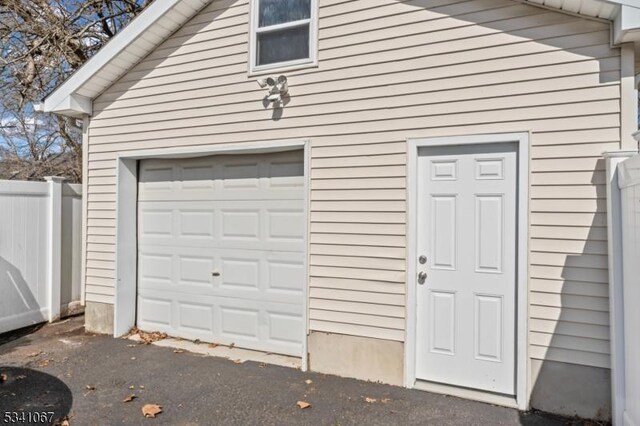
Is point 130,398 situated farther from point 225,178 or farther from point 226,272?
point 225,178

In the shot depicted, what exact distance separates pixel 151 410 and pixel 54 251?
3597 mm

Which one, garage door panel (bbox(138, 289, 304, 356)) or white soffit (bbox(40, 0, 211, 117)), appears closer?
garage door panel (bbox(138, 289, 304, 356))

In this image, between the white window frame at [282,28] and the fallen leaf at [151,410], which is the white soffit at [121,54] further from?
the fallen leaf at [151,410]

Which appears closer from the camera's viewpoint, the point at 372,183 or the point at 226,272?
the point at 372,183

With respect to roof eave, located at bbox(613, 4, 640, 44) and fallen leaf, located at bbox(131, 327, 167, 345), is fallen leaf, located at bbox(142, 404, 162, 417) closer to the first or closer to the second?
fallen leaf, located at bbox(131, 327, 167, 345)

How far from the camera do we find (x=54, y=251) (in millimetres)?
6008

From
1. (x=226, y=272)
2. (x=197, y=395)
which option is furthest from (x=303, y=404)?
(x=226, y=272)

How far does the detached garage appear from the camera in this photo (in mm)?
3418

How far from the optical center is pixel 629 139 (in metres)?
3.27

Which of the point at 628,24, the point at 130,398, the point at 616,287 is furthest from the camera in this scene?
the point at 130,398

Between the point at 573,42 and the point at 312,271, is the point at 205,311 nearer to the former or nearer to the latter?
the point at 312,271

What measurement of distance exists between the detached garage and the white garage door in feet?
0.08

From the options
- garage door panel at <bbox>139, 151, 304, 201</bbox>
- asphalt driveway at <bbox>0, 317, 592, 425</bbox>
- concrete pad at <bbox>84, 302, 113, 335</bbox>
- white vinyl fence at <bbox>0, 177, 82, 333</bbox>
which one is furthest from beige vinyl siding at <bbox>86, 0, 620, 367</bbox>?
concrete pad at <bbox>84, 302, 113, 335</bbox>

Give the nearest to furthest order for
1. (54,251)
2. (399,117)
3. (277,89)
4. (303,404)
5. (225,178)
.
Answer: (303,404) → (399,117) → (277,89) → (225,178) → (54,251)
